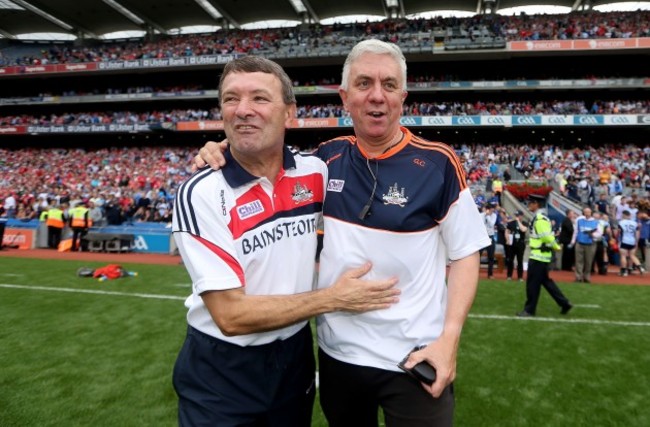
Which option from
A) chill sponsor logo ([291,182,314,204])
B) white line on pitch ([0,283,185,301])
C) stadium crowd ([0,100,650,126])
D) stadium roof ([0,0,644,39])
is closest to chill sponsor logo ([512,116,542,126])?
stadium crowd ([0,100,650,126])

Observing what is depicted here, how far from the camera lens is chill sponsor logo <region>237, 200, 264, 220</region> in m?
1.91

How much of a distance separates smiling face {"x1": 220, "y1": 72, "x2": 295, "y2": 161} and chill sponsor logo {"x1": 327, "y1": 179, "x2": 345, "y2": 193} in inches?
13.1

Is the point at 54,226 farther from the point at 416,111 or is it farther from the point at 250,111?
the point at 416,111

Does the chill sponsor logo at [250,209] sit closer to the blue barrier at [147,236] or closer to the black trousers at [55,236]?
the blue barrier at [147,236]

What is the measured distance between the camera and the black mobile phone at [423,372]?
66.7 inches

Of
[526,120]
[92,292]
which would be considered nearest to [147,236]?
[92,292]

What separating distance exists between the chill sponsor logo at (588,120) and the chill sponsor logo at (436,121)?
8.40m

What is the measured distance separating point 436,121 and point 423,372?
3158 centimetres

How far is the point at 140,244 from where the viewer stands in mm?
16812

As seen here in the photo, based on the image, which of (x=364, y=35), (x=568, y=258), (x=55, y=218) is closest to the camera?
(x=568, y=258)

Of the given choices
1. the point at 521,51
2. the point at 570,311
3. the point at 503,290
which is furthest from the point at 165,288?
the point at 521,51

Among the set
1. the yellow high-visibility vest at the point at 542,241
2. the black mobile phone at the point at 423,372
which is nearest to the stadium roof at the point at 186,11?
the yellow high-visibility vest at the point at 542,241

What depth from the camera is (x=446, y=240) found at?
74.7 inches

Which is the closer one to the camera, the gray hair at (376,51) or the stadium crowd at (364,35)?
the gray hair at (376,51)
